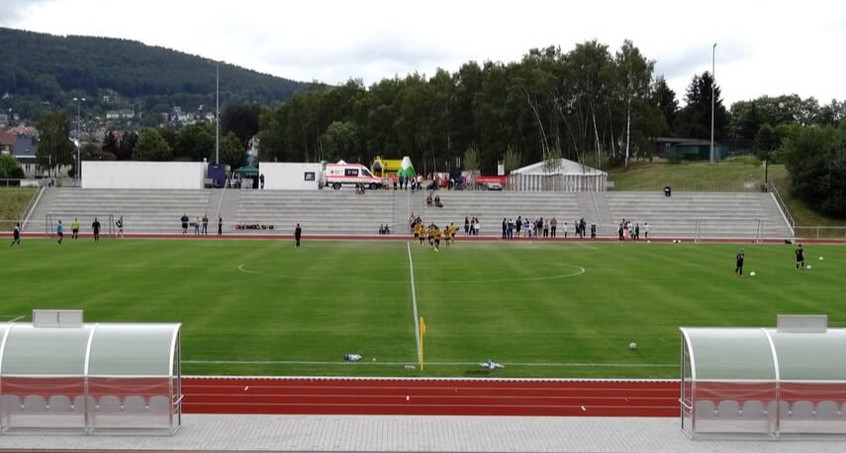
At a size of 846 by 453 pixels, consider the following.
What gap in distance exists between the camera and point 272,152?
144 meters

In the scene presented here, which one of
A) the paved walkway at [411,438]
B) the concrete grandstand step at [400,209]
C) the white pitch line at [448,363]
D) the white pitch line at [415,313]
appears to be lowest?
the paved walkway at [411,438]

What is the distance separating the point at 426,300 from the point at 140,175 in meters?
52.4

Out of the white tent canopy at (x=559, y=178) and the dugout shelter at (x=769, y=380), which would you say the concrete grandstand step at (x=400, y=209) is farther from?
the dugout shelter at (x=769, y=380)

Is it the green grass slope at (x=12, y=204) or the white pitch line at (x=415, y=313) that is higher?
the green grass slope at (x=12, y=204)

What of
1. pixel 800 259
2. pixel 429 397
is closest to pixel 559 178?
pixel 800 259

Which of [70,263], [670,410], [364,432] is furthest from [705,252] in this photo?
[364,432]

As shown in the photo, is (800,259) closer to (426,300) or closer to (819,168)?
(426,300)

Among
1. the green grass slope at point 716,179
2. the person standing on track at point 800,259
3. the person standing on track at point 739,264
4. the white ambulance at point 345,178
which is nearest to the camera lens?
the person standing on track at point 739,264

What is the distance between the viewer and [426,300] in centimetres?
3019

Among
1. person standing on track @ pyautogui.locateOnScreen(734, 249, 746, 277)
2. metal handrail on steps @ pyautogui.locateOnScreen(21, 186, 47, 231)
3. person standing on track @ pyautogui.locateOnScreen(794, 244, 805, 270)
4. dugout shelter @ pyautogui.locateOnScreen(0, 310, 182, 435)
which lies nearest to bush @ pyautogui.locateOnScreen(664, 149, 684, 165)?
person standing on track @ pyautogui.locateOnScreen(794, 244, 805, 270)

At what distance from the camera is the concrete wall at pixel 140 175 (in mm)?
A: 77125

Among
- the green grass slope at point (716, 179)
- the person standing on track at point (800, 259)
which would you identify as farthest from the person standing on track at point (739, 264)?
the green grass slope at point (716, 179)

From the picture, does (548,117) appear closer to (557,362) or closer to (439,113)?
(439,113)

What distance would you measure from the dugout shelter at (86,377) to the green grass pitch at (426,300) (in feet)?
15.4
